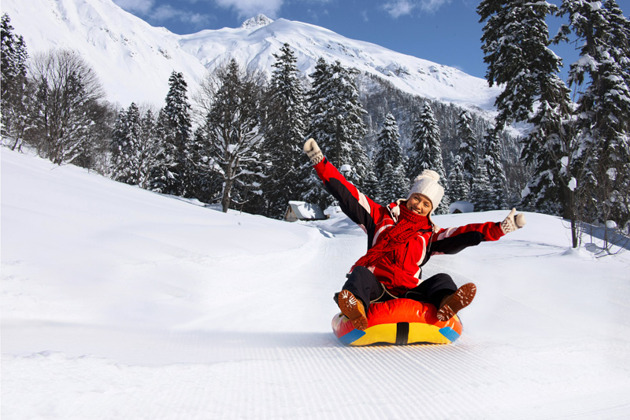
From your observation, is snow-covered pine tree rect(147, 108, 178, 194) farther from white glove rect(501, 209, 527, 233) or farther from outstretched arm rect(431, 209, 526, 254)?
white glove rect(501, 209, 527, 233)

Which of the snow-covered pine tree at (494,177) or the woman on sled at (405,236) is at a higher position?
the snow-covered pine tree at (494,177)

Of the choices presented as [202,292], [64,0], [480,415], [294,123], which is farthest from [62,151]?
[64,0]

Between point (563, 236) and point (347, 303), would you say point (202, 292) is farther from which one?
point (563, 236)

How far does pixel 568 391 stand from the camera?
2.05 metres

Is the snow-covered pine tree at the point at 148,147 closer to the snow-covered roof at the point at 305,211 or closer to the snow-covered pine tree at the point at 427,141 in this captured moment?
the snow-covered roof at the point at 305,211

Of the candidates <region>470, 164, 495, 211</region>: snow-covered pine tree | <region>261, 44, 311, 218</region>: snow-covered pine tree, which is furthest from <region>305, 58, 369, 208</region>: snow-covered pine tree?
<region>470, 164, 495, 211</region>: snow-covered pine tree

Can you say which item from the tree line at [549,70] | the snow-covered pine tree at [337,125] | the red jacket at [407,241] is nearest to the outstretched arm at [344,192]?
the red jacket at [407,241]

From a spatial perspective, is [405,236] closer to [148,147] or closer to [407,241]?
[407,241]

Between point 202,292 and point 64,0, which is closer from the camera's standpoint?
point 202,292

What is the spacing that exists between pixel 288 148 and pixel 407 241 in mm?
29289

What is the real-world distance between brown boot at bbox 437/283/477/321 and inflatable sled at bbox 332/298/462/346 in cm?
7

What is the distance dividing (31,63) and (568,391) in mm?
26203

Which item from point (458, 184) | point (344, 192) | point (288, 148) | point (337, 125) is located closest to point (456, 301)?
point (344, 192)

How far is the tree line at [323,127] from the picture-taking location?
12359 mm
